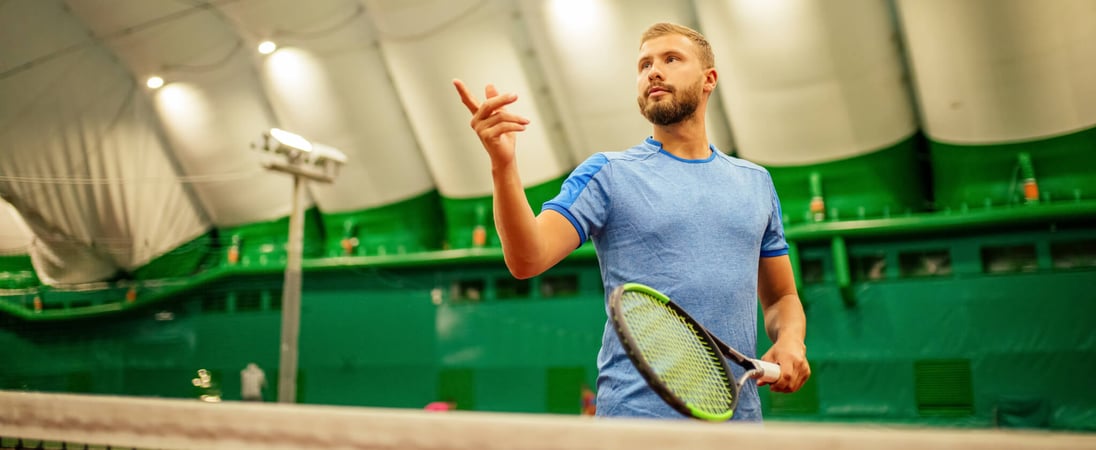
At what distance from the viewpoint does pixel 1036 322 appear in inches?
165

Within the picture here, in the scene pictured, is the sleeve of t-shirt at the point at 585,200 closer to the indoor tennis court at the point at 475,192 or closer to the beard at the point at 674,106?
the beard at the point at 674,106

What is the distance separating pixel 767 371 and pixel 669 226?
0.94ft

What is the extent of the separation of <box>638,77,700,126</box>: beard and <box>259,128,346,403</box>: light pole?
324 cm

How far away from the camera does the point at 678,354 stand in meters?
1.16

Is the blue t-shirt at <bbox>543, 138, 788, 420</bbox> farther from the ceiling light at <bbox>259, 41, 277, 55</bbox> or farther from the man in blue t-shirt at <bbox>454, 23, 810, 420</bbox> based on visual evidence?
the ceiling light at <bbox>259, 41, 277, 55</bbox>

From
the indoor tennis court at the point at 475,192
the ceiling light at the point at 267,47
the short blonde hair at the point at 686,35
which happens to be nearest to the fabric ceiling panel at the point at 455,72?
the indoor tennis court at the point at 475,192

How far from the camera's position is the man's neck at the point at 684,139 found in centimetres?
135

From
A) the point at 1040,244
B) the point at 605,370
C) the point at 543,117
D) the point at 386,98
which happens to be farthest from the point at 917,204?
the point at 605,370

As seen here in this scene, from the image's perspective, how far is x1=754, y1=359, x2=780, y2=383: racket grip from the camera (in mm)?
1210

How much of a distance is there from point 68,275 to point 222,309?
1.46 m

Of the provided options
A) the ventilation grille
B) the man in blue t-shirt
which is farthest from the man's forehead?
the ventilation grille

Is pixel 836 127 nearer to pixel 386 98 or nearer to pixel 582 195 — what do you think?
pixel 386 98

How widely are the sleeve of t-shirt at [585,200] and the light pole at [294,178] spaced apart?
3.25 meters

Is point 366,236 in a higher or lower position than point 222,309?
higher
